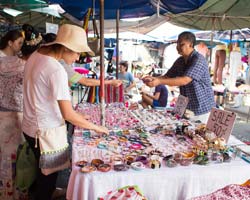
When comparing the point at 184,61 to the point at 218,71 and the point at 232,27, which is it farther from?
the point at 218,71

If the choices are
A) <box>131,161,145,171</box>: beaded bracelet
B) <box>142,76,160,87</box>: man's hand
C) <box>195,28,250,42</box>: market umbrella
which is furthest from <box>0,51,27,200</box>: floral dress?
<box>195,28,250,42</box>: market umbrella

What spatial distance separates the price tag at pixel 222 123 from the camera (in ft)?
6.22

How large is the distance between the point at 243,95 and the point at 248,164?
712cm

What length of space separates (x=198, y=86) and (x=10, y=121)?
5.59 ft

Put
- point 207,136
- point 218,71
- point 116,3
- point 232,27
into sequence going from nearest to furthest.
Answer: point 207,136 < point 116,3 < point 232,27 < point 218,71

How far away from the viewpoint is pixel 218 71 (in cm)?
761

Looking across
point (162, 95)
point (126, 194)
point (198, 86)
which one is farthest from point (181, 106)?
point (162, 95)

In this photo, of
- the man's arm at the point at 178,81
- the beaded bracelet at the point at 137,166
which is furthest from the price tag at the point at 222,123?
the beaded bracelet at the point at 137,166

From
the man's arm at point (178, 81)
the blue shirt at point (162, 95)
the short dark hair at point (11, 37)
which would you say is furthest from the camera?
the blue shirt at point (162, 95)

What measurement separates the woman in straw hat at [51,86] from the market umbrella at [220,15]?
120 inches

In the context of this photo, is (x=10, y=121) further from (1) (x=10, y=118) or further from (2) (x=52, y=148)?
(2) (x=52, y=148)

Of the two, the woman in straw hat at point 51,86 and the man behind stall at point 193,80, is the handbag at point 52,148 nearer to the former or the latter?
the woman in straw hat at point 51,86

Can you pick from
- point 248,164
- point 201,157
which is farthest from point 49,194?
point 248,164

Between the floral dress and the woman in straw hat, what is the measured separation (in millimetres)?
592
